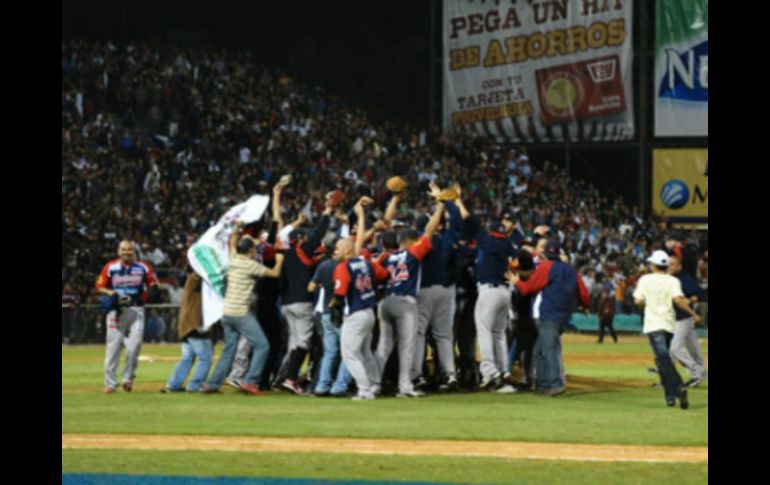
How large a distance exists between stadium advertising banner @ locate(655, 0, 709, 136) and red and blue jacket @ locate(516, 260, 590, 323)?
27947 mm

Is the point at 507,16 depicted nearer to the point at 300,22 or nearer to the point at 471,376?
the point at 300,22

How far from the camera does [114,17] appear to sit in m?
47.5

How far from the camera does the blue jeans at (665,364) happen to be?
14898 millimetres

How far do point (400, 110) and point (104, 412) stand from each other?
3595cm

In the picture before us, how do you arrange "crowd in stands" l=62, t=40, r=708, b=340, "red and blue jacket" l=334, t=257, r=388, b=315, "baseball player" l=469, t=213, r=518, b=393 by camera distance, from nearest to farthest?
"red and blue jacket" l=334, t=257, r=388, b=315 < "baseball player" l=469, t=213, r=518, b=393 < "crowd in stands" l=62, t=40, r=708, b=340

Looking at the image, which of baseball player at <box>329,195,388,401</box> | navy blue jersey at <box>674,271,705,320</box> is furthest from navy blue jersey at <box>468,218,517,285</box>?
navy blue jersey at <box>674,271,705,320</box>

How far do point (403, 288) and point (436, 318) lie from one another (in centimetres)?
81

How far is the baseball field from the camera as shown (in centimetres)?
1079

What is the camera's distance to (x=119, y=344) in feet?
56.3

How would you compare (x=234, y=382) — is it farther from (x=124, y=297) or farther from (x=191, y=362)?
(x=124, y=297)

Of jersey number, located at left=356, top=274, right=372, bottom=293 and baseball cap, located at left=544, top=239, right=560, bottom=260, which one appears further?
baseball cap, located at left=544, top=239, right=560, bottom=260

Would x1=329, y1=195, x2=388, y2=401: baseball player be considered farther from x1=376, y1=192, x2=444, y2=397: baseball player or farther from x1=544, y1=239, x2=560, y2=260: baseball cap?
x1=544, y1=239, x2=560, y2=260: baseball cap
